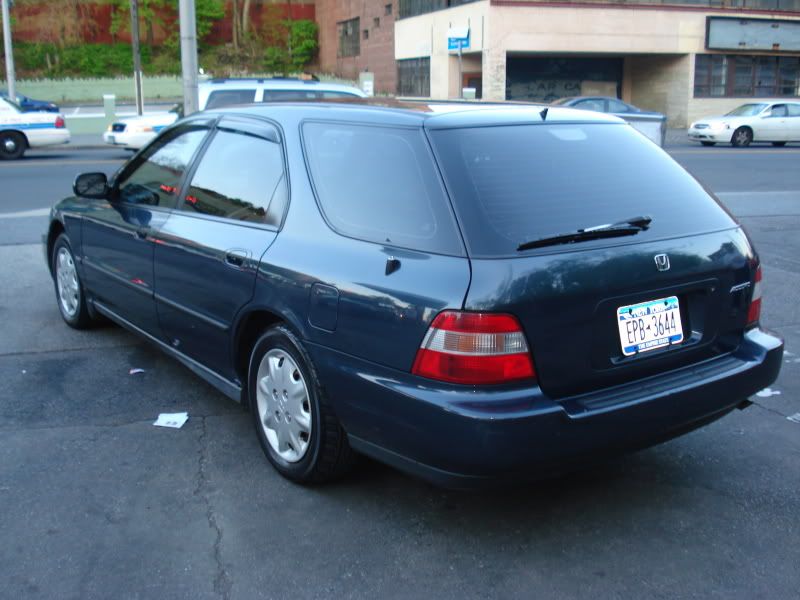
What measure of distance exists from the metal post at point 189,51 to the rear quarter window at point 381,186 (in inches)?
332

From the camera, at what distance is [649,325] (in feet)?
11.2

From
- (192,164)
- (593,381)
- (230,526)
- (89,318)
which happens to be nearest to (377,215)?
(593,381)

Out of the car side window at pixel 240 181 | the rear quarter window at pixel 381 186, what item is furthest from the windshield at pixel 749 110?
the rear quarter window at pixel 381 186

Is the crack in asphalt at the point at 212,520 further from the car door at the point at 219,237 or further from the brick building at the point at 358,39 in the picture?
the brick building at the point at 358,39

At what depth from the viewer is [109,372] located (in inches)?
215

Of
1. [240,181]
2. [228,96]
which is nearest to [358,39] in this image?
[228,96]

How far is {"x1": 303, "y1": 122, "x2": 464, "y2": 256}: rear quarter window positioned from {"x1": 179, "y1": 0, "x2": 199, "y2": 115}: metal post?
27.7ft

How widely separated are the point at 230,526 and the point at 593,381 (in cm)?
156

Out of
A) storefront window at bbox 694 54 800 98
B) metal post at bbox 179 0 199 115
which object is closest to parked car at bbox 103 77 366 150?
metal post at bbox 179 0 199 115

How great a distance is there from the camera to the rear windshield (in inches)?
128

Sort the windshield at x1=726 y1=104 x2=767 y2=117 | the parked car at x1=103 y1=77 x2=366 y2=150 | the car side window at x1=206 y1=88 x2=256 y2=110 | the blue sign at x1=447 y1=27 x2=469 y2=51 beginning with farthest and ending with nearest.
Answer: the blue sign at x1=447 y1=27 x2=469 y2=51, the windshield at x1=726 y1=104 x2=767 y2=117, the car side window at x1=206 y1=88 x2=256 y2=110, the parked car at x1=103 y1=77 x2=366 y2=150

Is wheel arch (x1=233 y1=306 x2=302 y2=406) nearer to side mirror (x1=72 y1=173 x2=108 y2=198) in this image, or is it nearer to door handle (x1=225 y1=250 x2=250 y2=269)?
door handle (x1=225 y1=250 x2=250 y2=269)

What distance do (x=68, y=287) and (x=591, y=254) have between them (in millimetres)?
4350

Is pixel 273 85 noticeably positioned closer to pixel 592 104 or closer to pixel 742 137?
pixel 592 104
